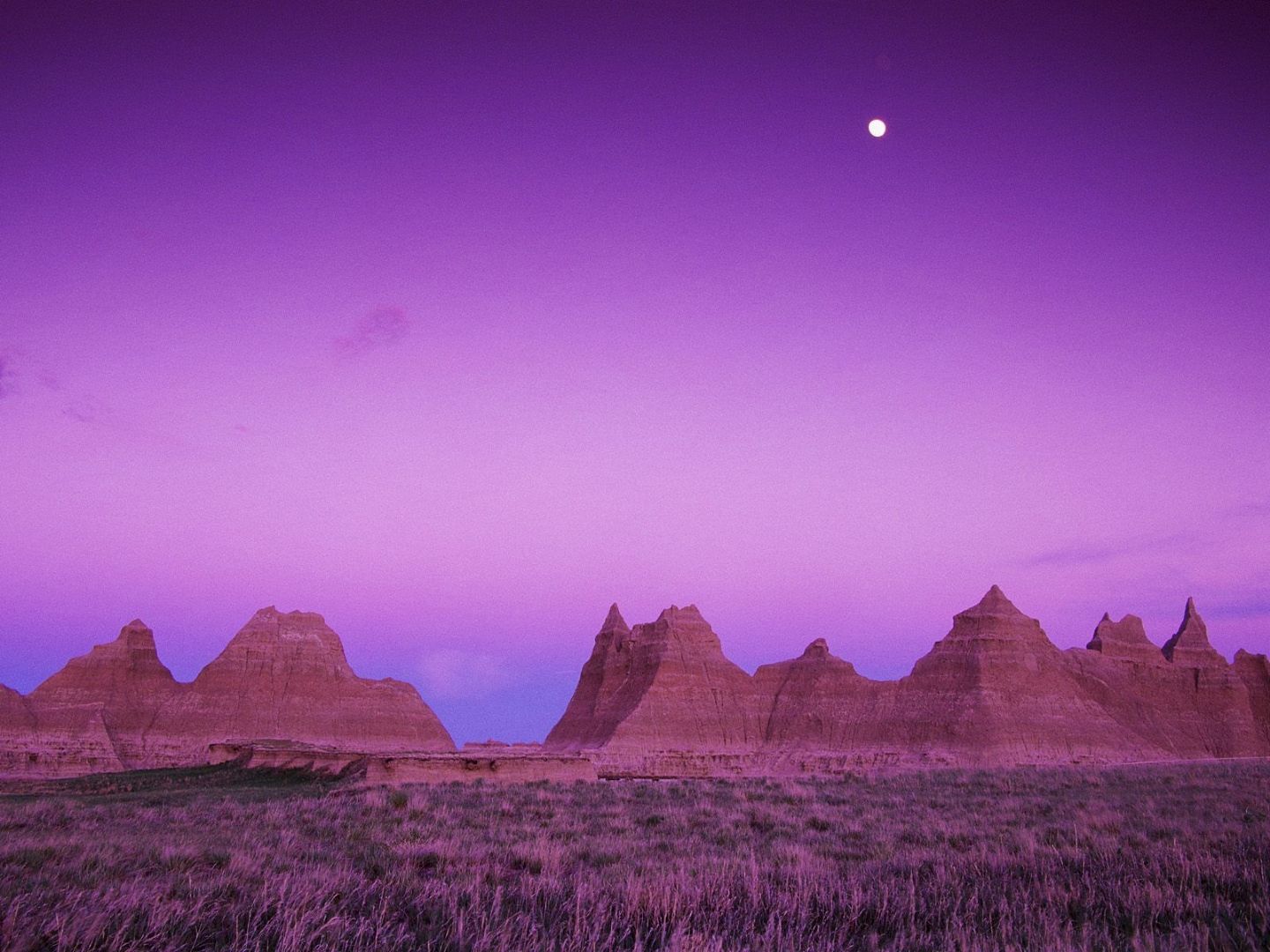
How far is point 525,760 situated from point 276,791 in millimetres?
11872

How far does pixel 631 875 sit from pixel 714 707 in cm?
8731

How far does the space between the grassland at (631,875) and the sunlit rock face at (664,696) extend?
67.6 meters

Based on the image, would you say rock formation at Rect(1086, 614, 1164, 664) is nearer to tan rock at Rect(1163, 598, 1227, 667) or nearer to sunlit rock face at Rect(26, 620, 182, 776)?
tan rock at Rect(1163, 598, 1227, 667)

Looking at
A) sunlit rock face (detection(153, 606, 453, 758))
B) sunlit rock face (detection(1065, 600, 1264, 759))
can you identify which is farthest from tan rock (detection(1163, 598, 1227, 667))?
sunlit rock face (detection(153, 606, 453, 758))

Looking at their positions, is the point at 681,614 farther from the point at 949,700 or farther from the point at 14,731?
the point at 14,731

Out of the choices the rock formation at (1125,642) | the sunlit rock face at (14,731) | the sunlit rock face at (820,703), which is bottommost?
the sunlit rock face at (14,731)

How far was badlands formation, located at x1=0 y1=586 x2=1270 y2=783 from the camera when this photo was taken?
72625 mm

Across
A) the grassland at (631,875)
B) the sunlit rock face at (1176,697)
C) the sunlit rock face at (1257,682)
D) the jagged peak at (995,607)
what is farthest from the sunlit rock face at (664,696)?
the grassland at (631,875)

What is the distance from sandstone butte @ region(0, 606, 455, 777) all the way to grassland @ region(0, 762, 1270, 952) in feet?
209

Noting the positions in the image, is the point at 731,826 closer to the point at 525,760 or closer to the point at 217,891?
the point at 217,891

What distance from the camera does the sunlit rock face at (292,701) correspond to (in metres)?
78.7

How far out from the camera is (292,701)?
82.0 m

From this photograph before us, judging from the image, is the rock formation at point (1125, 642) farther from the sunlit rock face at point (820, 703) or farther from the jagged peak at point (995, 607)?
the sunlit rock face at point (820, 703)

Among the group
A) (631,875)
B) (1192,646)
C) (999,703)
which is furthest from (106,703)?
(1192,646)
